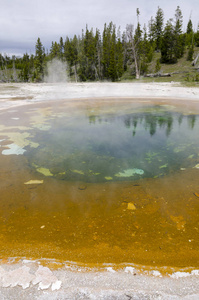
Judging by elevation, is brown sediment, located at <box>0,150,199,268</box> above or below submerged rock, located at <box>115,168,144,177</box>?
below

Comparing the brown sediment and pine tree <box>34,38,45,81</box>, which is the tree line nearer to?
pine tree <box>34,38,45,81</box>

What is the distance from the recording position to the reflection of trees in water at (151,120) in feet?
26.5

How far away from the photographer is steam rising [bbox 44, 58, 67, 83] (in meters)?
38.2

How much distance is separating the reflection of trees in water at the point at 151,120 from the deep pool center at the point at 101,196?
592mm

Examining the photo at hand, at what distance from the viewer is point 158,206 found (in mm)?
3273

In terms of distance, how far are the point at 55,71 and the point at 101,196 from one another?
40.4 metres

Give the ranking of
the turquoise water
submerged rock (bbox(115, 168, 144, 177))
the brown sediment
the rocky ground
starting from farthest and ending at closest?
the turquoise water
submerged rock (bbox(115, 168, 144, 177))
the brown sediment
the rocky ground

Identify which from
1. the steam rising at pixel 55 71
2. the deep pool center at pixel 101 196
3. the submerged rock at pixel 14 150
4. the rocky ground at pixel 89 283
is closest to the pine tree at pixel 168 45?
the steam rising at pixel 55 71

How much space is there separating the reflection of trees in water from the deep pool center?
1.94 ft

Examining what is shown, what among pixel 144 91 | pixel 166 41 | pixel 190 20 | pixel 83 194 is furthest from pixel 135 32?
pixel 83 194

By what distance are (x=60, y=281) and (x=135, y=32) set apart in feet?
113

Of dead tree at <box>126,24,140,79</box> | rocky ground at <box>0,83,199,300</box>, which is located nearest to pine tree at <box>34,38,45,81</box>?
dead tree at <box>126,24,140,79</box>

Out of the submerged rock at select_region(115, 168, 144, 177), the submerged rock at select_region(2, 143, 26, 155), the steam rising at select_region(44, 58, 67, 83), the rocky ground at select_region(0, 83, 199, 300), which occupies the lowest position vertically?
the rocky ground at select_region(0, 83, 199, 300)

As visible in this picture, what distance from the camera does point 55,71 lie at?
39.7m
